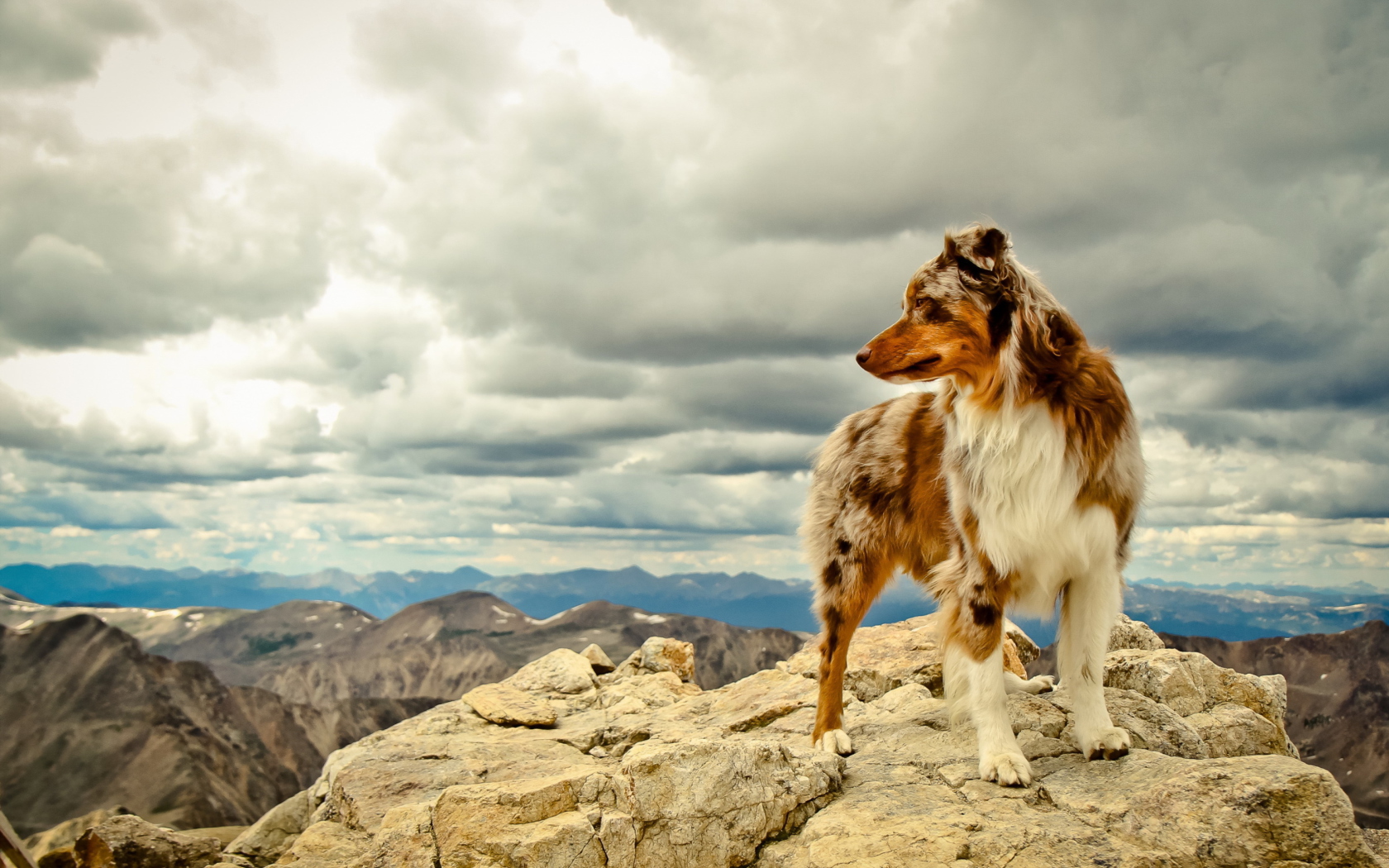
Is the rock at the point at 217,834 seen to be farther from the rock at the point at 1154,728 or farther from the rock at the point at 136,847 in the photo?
the rock at the point at 1154,728

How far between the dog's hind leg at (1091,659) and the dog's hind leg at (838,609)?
1.97 metres

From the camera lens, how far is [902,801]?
580 centimetres

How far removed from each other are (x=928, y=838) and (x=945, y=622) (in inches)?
70.1

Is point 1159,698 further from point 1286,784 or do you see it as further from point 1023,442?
point 1023,442

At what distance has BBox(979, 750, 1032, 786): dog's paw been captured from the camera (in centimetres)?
578

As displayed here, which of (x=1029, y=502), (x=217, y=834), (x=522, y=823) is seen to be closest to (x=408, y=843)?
(x=522, y=823)

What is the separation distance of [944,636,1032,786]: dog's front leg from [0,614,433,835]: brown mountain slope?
136 m

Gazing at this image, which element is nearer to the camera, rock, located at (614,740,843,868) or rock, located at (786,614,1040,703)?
rock, located at (614,740,843,868)

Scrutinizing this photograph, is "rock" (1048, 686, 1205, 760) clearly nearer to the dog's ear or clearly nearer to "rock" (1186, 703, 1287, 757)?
"rock" (1186, 703, 1287, 757)

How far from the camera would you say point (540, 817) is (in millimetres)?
5746

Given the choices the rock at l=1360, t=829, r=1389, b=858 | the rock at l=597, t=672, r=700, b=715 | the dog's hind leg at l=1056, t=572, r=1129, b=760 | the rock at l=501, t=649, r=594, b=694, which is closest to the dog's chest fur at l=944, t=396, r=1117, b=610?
the dog's hind leg at l=1056, t=572, r=1129, b=760

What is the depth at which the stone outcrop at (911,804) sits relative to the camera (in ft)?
15.8

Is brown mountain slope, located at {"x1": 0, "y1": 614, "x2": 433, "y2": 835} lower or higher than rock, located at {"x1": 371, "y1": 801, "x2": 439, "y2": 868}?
lower

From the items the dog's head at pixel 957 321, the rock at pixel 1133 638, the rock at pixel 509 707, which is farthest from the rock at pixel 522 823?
the rock at pixel 1133 638
